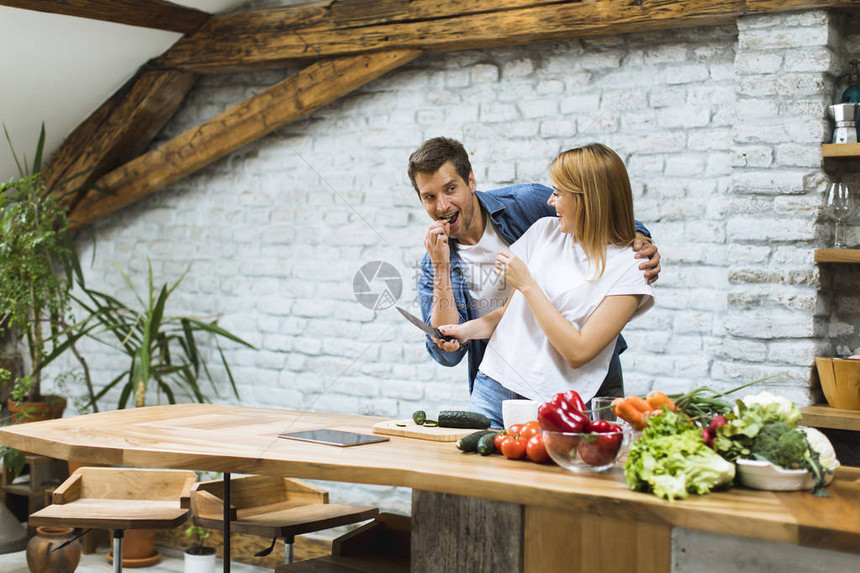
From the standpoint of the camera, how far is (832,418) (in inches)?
112

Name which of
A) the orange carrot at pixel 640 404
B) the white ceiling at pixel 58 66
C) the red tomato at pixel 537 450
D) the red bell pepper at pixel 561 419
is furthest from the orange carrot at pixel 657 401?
the white ceiling at pixel 58 66

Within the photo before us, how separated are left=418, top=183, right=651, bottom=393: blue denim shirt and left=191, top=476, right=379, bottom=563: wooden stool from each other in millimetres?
617

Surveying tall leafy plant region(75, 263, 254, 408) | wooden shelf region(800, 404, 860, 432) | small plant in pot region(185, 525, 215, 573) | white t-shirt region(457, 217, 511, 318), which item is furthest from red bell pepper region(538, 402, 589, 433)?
tall leafy plant region(75, 263, 254, 408)

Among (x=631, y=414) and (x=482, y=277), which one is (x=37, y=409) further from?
(x=631, y=414)

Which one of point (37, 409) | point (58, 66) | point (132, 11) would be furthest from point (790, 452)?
point (58, 66)

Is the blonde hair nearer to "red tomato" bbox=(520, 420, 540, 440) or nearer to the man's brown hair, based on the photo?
the man's brown hair

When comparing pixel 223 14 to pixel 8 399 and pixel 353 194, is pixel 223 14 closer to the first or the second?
pixel 353 194

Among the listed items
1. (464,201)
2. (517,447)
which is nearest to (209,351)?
(464,201)

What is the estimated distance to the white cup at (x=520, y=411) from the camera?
6.81 ft

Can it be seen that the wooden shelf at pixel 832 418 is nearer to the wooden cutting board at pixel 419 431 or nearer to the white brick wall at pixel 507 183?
the white brick wall at pixel 507 183

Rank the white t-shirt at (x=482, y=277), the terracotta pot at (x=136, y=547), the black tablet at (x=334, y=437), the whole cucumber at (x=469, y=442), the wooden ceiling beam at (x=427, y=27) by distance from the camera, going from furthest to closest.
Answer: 1. the terracotta pot at (x=136, y=547)
2. the wooden ceiling beam at (x=427, y=27)
3. the white t-shirt at (x=482, y=277)
4. the black tablet at (x=334, y=437)
5. the whole cucumber at (x=469, y=442)

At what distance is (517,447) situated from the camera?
189 centimetres

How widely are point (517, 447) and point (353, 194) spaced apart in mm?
2520

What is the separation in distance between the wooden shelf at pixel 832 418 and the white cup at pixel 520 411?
1.32m
